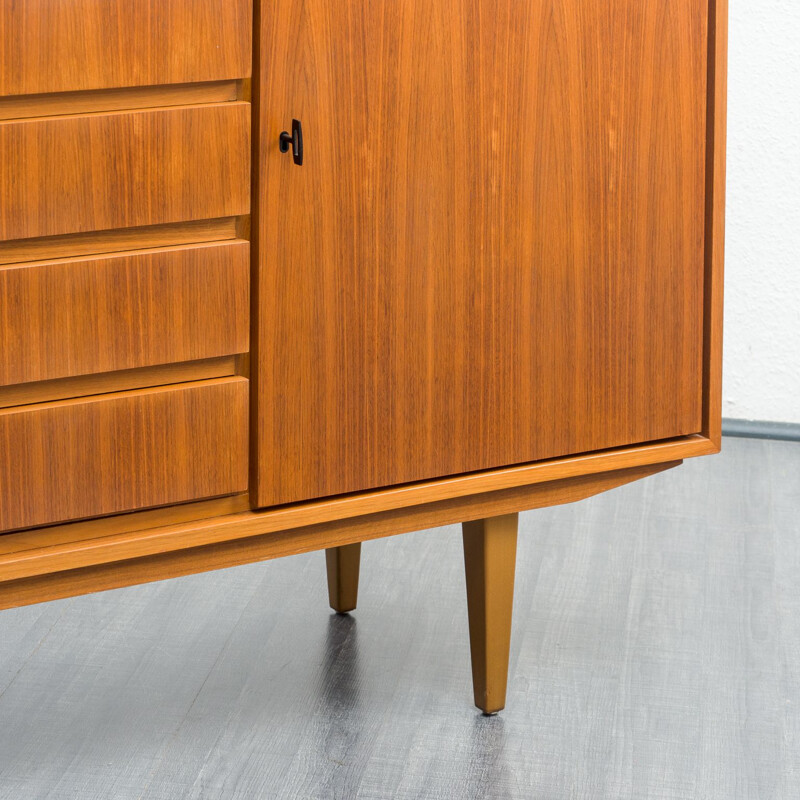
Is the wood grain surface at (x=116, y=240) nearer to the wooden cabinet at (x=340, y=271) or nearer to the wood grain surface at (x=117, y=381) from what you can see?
the wooden cabinet at (x=340, y=271)

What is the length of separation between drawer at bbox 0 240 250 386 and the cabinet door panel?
0.04 m

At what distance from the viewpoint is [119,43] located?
107 centimetres

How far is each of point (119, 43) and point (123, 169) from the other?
0.10m

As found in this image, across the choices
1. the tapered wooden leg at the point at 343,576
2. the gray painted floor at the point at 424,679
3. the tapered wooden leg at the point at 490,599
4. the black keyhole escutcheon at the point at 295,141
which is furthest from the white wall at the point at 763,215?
the black keyhole escutcheon at the point at 295,141

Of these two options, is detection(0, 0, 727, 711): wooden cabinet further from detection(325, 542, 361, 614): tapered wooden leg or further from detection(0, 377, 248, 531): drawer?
detection(325, 542, 361, 614): tapered wooden leg

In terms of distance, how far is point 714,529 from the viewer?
2039 mm

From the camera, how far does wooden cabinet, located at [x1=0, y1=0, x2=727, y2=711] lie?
1.10 metres

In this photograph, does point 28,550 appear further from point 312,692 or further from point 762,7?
point 762,7

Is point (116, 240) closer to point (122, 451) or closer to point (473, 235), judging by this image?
point (122, 451)

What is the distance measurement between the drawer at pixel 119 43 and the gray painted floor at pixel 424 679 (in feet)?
2.48

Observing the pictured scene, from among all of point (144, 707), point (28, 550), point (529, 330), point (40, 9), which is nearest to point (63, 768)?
point (144, 707)

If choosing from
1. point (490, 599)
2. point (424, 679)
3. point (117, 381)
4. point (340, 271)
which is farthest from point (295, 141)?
point (424, 679)

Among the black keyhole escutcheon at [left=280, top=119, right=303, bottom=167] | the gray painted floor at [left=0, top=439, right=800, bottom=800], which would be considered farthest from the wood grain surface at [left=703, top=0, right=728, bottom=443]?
the black keyhole escutcheon at [left=280, top=119, right=303, bottom=167]

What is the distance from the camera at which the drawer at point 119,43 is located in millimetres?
1029
